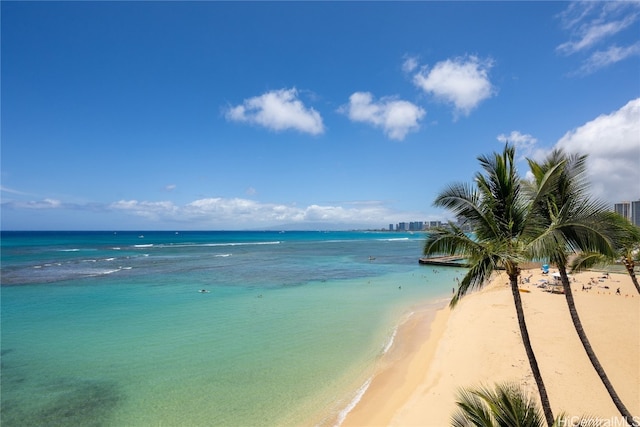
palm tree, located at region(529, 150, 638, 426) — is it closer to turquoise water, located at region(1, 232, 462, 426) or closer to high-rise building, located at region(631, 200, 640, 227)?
turquoise water, located at region(1, 232, 462, 426)

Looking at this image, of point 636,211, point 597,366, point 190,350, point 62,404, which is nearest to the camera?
point 597,366

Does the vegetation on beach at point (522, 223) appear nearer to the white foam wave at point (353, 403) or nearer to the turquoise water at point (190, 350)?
the turquoise water at point (190, 350)

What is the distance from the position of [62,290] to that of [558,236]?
3528cm

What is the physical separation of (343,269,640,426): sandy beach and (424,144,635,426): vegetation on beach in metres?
3.97

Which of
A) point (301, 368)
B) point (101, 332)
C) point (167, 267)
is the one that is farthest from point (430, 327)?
point (167, 267)

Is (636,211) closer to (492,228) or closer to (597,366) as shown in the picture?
(597,366)

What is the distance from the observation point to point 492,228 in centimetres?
674

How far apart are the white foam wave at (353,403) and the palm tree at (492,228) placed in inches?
213

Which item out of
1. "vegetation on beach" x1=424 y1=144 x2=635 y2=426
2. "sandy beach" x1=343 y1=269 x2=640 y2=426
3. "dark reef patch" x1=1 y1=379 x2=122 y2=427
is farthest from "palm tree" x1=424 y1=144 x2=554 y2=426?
"dark reef patch" x1=1 y1=379 x2=122 y2=427

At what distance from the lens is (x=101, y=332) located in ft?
58.5

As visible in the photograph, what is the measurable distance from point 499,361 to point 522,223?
28.9 feet

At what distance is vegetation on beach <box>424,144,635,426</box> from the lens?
616 cm

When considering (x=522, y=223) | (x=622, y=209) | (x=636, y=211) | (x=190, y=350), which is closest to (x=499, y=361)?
(x=522, y=223)

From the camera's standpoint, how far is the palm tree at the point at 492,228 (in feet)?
21.5
